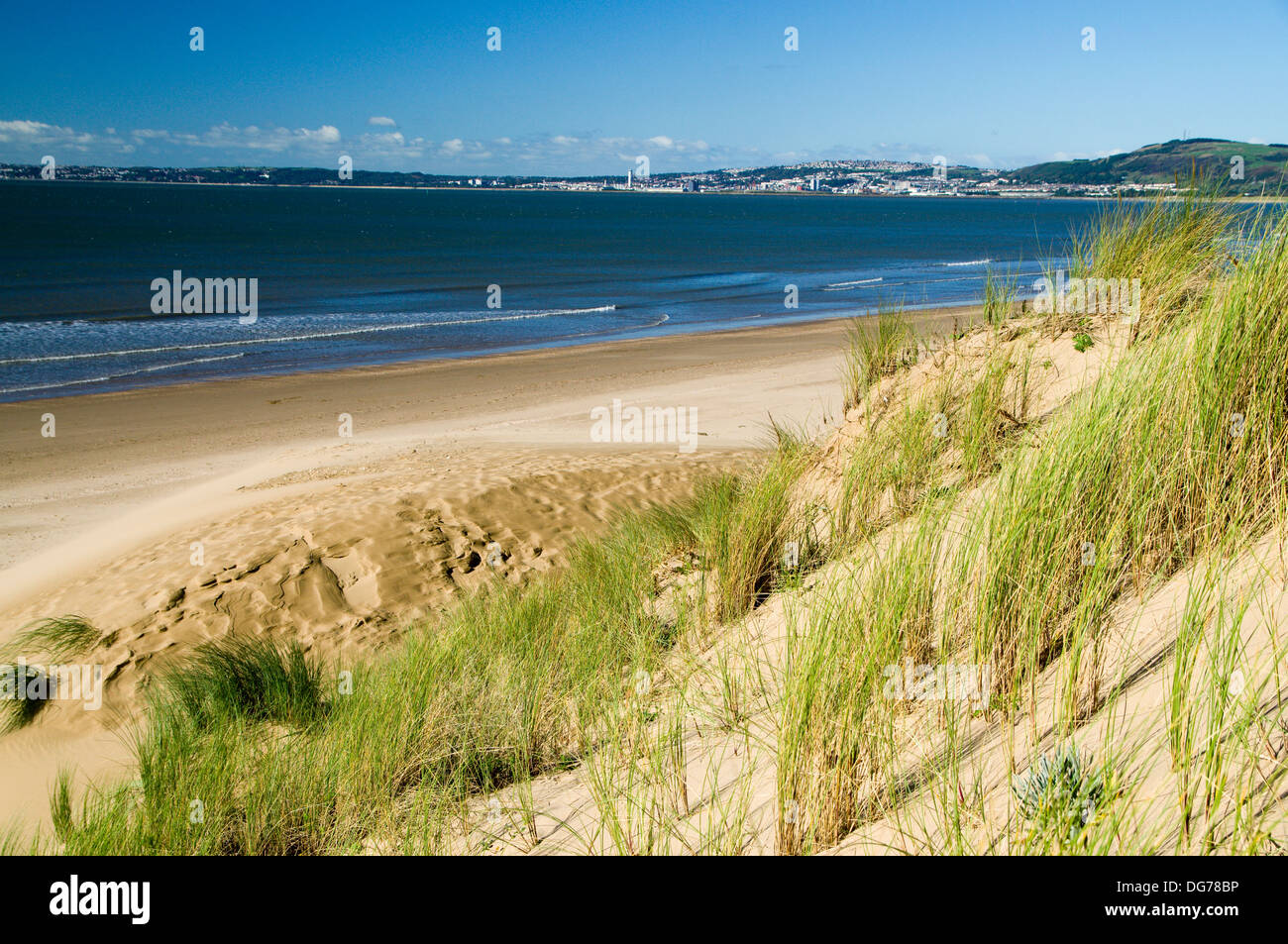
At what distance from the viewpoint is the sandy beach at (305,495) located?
652 centimetres

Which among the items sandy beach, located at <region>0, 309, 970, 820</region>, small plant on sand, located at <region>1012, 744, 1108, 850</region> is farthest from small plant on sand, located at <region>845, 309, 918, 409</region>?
small plant on sand, located at <region>1012, 744, 1108, 850</region>

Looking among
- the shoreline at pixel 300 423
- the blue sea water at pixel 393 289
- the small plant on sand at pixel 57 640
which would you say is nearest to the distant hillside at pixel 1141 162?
the blue sea water at pixel 393 289

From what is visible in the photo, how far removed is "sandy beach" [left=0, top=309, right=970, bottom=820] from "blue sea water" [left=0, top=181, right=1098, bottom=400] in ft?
11.2

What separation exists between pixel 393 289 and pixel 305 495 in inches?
1076

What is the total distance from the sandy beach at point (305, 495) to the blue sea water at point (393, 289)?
3.42m

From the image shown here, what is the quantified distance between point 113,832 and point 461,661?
168 centimetres

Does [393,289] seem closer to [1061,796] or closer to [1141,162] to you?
[1061,796]

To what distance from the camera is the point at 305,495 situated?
30.1 feet

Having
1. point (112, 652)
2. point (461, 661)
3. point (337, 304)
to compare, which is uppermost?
point (337, 304)

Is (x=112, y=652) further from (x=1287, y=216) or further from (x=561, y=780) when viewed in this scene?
(x=1287, y=216)

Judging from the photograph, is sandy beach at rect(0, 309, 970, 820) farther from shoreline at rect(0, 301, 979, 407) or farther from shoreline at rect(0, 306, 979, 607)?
shoreline at rect(0, 301, 979, 407)

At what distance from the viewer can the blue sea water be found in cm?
2069
